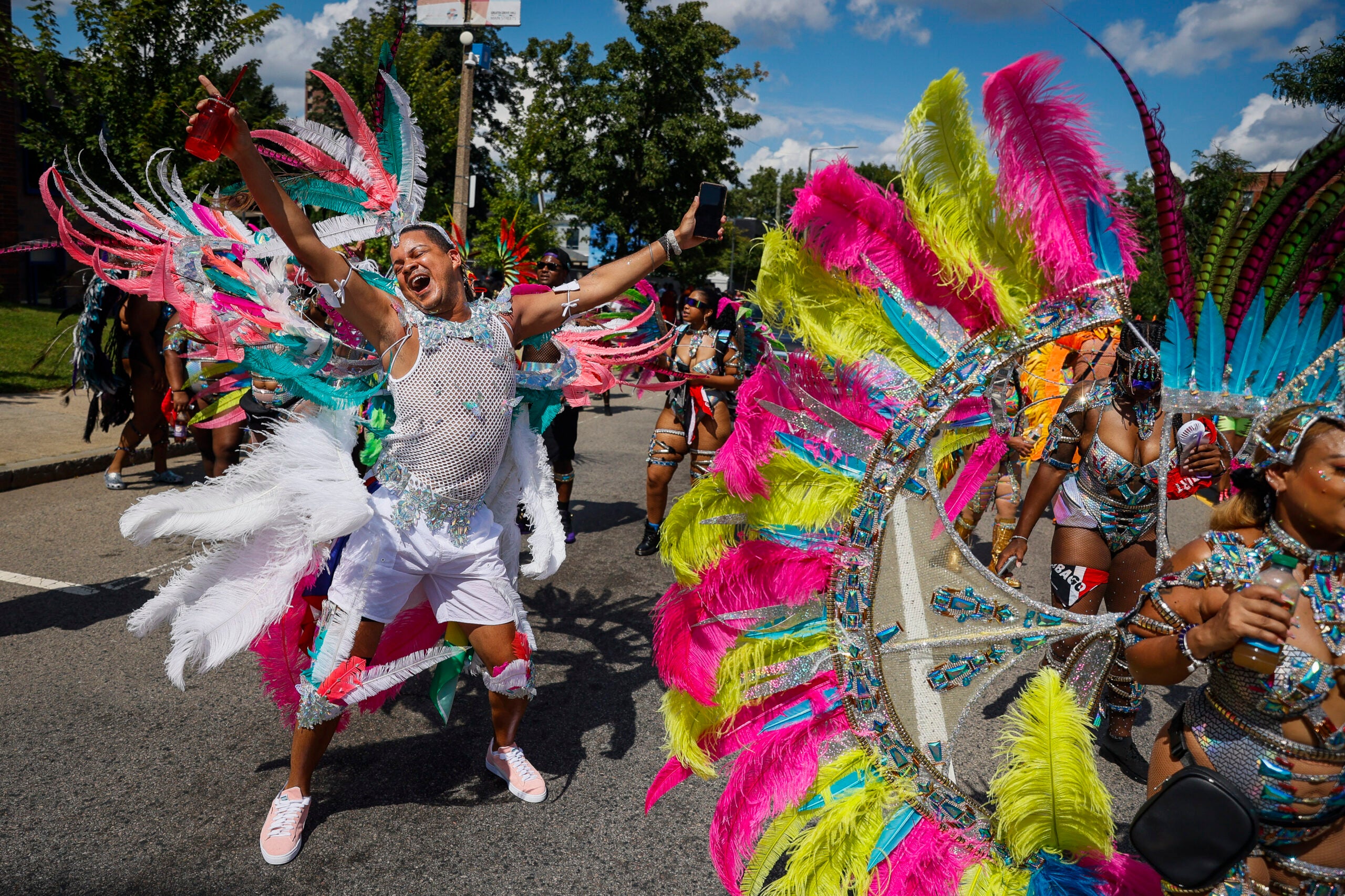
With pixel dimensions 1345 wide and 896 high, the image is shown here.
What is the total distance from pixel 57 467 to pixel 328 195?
568cm

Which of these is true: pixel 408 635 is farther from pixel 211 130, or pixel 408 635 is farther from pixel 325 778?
pixel 211 130

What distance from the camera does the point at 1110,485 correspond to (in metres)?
3.54

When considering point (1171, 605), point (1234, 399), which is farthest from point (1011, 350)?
point (1171, 605)

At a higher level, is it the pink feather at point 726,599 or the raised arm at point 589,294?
the raised arm at point 589,294

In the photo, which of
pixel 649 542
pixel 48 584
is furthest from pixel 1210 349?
pixel 48 584

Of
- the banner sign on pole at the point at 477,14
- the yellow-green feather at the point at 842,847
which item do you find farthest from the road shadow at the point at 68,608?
the banner sign on pole at the point at 477,14

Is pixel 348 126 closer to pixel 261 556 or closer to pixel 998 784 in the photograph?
pixel 261 556

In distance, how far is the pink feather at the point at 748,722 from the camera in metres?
2.27

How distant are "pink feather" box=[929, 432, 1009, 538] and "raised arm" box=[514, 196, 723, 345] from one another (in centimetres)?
134

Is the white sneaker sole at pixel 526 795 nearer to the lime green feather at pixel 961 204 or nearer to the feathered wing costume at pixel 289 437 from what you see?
the feathered wing costume at pixel 289 437

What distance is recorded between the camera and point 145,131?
37.1 feet

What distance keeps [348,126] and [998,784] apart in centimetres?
297

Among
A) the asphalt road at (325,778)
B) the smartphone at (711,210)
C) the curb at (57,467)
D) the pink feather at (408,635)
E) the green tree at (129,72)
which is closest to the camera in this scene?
the asphalt road at (325,778)

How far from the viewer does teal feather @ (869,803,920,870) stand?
2.09 m
